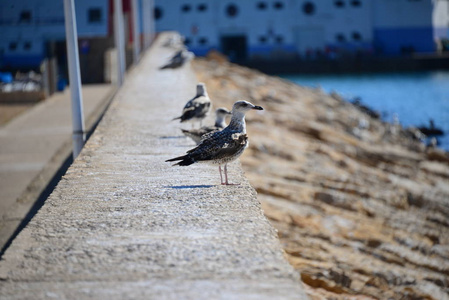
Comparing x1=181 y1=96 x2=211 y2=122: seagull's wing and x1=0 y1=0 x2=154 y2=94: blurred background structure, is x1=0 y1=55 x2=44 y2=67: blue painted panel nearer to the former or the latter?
x1=0 y1=0 x2=154 y2=94: blurred background structure

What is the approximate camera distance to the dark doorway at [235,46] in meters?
51.9

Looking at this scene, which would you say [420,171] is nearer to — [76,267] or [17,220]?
[17,220]

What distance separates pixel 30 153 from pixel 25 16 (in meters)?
11.3

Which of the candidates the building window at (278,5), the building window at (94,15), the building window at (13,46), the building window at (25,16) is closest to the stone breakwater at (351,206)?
the building window at (25,16)

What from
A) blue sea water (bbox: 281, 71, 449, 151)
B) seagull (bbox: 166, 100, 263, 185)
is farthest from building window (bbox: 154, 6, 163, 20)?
seagull (bbox: 166, 100, 263, 185)

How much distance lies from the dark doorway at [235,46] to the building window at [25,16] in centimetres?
3056

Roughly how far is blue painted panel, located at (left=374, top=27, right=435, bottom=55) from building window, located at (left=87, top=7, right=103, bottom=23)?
1127 inches

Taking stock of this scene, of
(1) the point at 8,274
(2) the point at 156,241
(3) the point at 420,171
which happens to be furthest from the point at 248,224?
(3) the point at 420,171

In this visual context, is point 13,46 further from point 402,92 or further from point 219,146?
point 219,146

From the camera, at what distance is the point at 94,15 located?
27078 millimetres

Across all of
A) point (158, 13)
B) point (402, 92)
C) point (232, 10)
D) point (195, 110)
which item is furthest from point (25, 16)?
point (232, 10)

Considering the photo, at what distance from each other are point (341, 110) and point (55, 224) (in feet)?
67.8

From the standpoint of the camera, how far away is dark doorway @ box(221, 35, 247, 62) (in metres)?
51.9

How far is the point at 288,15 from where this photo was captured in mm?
50594
